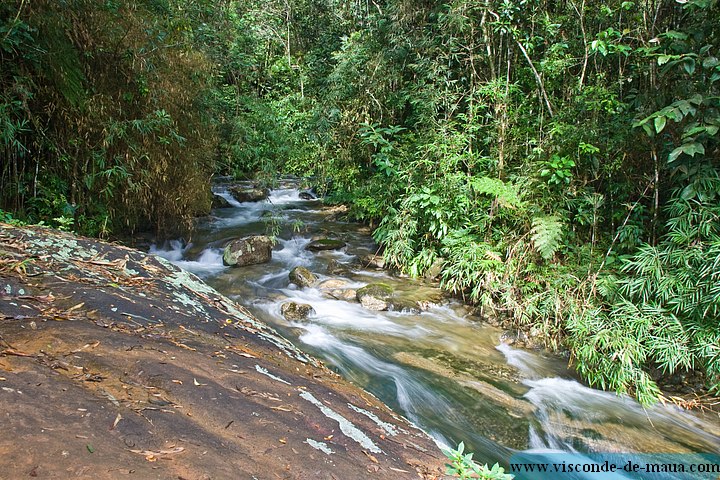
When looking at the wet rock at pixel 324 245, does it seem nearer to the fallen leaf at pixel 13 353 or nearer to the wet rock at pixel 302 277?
the wet rock at pixel 302 277

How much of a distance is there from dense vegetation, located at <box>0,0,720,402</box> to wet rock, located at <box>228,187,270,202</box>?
2520mm

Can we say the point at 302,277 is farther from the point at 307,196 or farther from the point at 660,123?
the point at 307,196

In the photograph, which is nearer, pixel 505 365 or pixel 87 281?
pixel 87 281

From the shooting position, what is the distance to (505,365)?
17.1 feet

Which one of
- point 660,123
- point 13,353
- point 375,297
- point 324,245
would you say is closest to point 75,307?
point 13,353

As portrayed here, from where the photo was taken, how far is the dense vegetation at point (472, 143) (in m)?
4.57

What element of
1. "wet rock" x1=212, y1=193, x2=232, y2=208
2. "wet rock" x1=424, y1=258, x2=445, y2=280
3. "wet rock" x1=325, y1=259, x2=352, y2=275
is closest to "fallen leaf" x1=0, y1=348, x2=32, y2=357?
"wet rock" x1=325, y1=259, x2=352, y2=275

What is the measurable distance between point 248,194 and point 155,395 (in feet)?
34.8

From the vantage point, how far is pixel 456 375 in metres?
4.90

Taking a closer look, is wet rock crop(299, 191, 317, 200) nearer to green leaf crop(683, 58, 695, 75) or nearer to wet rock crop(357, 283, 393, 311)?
wet rock crop(357, 283, 393, 311)

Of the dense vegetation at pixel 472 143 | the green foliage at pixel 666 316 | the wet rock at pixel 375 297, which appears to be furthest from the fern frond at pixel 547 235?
the wet rock at pixel 375 297

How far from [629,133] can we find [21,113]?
7360 millimetres

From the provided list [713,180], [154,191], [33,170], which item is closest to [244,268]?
[154,191]

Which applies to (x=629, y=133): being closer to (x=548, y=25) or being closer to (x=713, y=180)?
(x=713, y=180)
